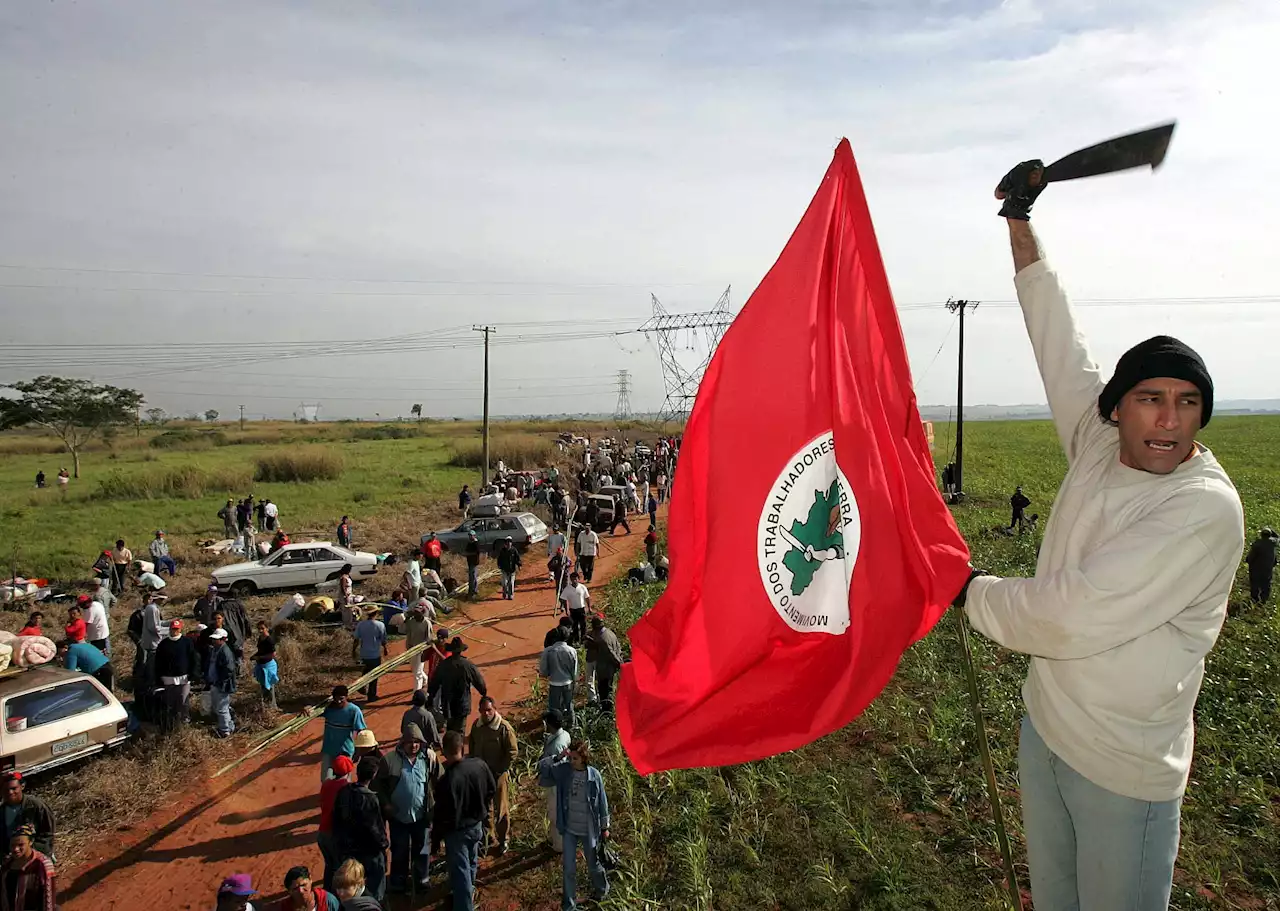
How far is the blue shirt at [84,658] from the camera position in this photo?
35.3 ft

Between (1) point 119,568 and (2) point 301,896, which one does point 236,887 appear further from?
(1) point 119,568

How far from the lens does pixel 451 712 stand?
975 centimetres

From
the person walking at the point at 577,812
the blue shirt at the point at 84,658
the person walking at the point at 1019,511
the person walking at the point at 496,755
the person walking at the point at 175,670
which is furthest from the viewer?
the person walking at the point at 1019,511

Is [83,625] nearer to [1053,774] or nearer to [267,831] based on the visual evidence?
[267,831]

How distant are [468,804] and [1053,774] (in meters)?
5.48

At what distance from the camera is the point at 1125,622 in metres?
2.02

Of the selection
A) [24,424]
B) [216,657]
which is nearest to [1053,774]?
[216,657]

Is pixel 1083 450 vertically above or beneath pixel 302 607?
above

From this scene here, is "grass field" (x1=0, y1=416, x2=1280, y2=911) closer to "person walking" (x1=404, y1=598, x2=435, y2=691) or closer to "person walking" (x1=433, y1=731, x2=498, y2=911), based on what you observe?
"person walking" (x1=433, y1=731, x2=498, y2=911)

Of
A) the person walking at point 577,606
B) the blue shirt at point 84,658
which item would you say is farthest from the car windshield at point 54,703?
the person walking at point 577,606

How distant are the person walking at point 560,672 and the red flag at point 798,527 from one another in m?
6.67

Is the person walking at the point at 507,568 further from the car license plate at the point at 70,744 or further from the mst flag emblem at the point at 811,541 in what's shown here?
the mst flag emblem at the point at 811,541

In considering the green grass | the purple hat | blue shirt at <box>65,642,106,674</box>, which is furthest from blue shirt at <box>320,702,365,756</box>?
blue shirt at <box>65,642,106,674</box>

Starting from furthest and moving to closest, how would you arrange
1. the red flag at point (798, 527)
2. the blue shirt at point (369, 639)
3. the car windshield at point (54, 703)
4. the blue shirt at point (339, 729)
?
the blue shirt at point (369, 639)
the car windshield at point (54, 703)
the blue shirt at point (339, 729)
the red flag at point (798, 527)
